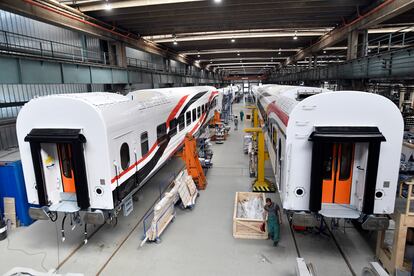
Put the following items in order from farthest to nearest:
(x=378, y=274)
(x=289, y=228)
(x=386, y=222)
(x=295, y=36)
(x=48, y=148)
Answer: (x=295, y=36), (x=289, y=228), (x=48, y=148), (x=386, y=222), (x=378, y=274)

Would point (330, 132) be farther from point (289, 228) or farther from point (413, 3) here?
point (413, 3)

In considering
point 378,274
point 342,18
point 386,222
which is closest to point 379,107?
point 386,222

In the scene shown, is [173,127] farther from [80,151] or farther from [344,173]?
[344,173]

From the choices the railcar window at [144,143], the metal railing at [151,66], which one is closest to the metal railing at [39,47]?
the metal railing at [151,66]

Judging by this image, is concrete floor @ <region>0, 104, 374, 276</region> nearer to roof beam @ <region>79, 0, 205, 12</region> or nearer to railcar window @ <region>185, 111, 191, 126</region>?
railcar window @ <region>185, 111, 191, 126</region>

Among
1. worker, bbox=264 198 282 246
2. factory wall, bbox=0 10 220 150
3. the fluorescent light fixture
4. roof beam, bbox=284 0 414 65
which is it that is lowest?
worker, bbox=264 198 282 246

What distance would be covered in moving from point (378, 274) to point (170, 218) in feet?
16.5

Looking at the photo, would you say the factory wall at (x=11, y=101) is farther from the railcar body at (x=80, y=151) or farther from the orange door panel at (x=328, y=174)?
the orange door panel at (x=328, y=174)

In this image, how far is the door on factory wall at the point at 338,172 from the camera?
214 inches

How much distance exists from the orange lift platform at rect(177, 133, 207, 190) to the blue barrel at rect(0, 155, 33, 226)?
5100 millimetres

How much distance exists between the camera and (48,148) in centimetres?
623

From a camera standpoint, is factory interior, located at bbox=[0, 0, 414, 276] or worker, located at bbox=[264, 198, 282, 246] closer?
factory interior, located at bbox=[0, 0, 414, 276]

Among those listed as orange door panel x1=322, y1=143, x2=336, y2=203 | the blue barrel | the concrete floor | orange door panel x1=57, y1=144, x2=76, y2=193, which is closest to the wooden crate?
the concrete floor

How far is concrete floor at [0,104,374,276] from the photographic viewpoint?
19.1ft
